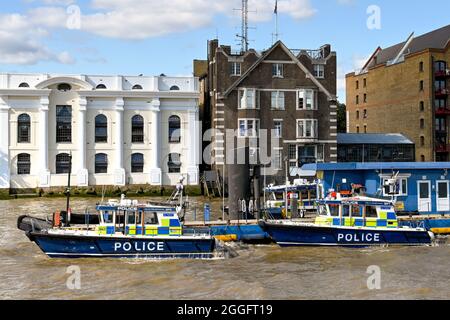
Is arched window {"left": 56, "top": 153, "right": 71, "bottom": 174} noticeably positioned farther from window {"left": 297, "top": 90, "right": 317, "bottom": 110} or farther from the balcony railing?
the balcony railing

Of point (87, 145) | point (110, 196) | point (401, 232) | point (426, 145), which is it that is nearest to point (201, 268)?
point (401, 232)

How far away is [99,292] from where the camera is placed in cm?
2180

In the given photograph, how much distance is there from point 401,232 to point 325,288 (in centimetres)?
913

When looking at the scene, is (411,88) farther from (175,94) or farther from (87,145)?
(87,145)

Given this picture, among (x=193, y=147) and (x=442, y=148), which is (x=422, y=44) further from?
(x=193, y=147)

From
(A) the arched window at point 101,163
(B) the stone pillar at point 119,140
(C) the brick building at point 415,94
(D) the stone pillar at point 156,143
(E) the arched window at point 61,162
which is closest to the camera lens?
(E) the arched window at point 61,162

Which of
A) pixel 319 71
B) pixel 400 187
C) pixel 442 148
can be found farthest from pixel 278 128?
pixel 400 187

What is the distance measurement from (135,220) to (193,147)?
1516 inches

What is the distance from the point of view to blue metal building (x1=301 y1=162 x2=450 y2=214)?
34688 millimetres

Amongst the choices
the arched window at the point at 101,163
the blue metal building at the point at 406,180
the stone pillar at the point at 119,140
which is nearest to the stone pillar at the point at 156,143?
the stone pillar at the point at 119,140

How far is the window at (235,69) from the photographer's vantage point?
210 feet

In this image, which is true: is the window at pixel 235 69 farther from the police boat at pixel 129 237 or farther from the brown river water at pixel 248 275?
the police boat at pixel 129 237

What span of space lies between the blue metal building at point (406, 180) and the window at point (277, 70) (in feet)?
98.3

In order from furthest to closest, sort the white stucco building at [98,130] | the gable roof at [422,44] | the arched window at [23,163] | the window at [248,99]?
the gable roof at [422,44] → the window at [248,99] → the arched window at [23,163] → the white stucco building at [98,130]
